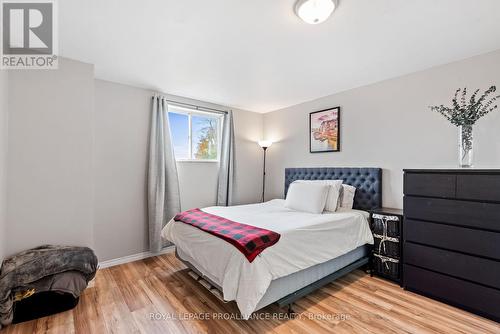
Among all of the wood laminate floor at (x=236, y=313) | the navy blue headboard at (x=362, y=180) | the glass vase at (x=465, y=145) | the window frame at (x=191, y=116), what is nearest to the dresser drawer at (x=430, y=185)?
the glass vase at (x=465, y=145)

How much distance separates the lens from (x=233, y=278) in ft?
5.78

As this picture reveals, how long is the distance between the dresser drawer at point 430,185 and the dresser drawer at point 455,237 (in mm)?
300

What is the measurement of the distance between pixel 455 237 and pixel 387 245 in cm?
66

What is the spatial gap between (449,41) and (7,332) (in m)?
4.50

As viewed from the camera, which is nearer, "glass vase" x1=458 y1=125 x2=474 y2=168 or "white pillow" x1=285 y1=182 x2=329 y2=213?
"glass vase" x1=458 y1=125 x2=474 y2=168

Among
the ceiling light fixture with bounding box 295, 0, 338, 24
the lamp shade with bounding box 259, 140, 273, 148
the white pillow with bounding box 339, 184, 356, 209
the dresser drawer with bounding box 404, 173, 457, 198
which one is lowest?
the white pillow with bounding box 339, 184, 356, 209

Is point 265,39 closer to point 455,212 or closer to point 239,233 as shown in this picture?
point 239,233

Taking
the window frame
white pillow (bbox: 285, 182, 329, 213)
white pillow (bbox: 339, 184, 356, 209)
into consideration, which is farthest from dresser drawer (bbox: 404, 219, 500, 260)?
the window frame

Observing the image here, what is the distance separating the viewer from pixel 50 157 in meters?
2.31

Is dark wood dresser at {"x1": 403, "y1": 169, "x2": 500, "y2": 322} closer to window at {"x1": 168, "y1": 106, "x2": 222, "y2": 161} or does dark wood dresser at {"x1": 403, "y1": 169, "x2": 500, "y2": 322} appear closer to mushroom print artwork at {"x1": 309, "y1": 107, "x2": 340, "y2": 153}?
mushroom print artwork at {"x1": 309, "y1": 107, "x2": 340, "y2": 153}

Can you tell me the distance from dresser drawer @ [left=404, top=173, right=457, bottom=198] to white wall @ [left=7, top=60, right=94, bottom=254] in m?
3.46

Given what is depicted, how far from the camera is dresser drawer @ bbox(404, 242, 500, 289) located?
1.91m

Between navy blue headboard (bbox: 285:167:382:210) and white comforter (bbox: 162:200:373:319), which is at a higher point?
navy blue headboard (bbox: 285:167:382:210)

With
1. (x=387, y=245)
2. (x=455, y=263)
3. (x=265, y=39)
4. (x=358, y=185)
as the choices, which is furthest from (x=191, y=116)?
(x=455, y=263)
